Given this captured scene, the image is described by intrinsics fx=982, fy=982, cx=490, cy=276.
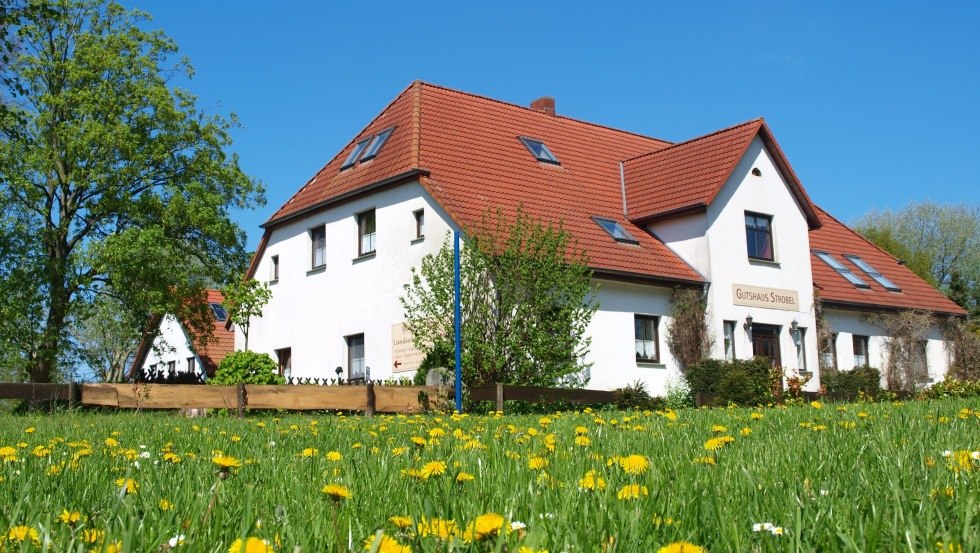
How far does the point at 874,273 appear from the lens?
3438cm

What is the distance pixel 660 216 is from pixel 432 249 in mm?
7312

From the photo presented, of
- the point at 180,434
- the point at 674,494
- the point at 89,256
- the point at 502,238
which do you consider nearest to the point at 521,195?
the point at 502,238

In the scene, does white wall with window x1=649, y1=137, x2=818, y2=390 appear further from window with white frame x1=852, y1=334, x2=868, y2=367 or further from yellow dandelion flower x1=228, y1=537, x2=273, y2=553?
yellow dandelion flower x1=228, y1=537, x2=273, y2=553

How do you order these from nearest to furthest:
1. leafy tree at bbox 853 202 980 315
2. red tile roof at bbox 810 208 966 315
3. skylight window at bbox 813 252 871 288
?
red tile roof at bbox 810 208 966 315
skylight window at bbox 813 252 871 288
leafy tree at bbox 853 202 980 315

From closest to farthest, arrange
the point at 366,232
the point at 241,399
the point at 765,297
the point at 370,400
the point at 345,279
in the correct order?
1. the point at 241,399
2. the point at 370,400
3. the point at 366,232
4. the point at 345,279
5. the point at 765,297

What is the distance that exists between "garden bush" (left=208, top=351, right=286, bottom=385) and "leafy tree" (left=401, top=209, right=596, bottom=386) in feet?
14.9

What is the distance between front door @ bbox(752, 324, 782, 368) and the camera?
2802 cm

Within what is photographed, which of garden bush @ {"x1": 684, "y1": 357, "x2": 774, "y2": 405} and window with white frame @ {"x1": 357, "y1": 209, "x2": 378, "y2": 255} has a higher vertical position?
window with white frame @ {"x1": 357, "y1": 209, "x2": 378, "y2": 255}

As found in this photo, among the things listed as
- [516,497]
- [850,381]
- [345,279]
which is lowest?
[516,497]

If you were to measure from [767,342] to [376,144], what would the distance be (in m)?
12.6

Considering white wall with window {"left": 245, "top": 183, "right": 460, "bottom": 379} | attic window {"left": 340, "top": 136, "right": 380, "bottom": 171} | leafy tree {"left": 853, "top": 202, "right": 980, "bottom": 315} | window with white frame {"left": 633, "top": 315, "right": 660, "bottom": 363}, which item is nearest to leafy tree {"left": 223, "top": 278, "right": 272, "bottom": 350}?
white wall with window {"left": 245, "top": 183, "right": 460, "bottom": 379}

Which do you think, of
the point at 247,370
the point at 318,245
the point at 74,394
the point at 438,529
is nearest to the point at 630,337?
the point at 318,245

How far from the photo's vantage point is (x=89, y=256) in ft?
109

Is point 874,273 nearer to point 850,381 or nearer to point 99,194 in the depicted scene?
point 850,381
